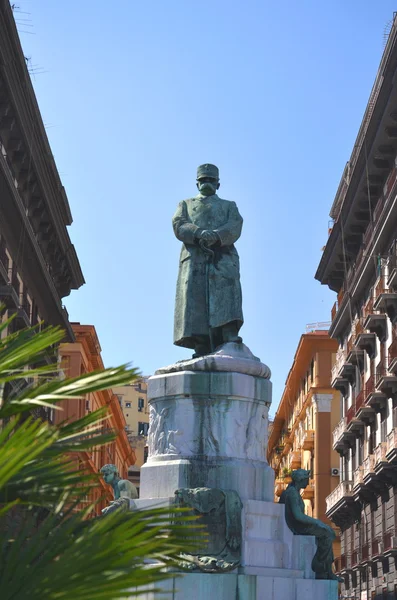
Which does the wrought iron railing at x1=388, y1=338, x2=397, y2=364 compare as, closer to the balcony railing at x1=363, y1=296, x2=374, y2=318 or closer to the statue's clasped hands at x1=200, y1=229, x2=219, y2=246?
the balcony railing at x1=363, y1=296, x2=374, y2=318

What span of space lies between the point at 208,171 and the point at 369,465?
109ft

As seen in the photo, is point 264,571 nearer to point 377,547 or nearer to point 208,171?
point 208,171

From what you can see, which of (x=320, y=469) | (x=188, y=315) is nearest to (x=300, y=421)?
(x=320, y=469)

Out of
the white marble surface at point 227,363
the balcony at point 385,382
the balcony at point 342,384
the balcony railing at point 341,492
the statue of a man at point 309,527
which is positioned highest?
the balcony at point 342,384

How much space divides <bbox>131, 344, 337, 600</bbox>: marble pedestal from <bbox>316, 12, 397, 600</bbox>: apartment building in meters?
27.4

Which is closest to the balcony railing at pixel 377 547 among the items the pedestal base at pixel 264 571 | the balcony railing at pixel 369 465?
the balcony railing at pixel 369 465

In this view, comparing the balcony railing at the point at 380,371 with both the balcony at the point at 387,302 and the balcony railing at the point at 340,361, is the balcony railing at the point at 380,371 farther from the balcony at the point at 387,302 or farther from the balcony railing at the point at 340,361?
the balcony railing at the point at 340,361

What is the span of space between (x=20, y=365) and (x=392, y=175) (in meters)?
42.4

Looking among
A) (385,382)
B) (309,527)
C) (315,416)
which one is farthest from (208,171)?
(315,416)

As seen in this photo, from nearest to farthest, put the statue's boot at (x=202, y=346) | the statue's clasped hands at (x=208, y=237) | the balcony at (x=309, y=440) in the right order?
the statue's clasped hands at (x=208, y=237) → the statue's boot at (x=202, y=346) → the balcony at (x=309, y=440)

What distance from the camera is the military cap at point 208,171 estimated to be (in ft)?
53.9

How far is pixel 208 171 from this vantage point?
53.9 feet

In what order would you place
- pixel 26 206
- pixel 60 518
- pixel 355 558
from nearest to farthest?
1. pixel 60 518
2. pixel 26 206
3. pixel 355 558

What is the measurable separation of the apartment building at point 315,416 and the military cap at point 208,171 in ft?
155
